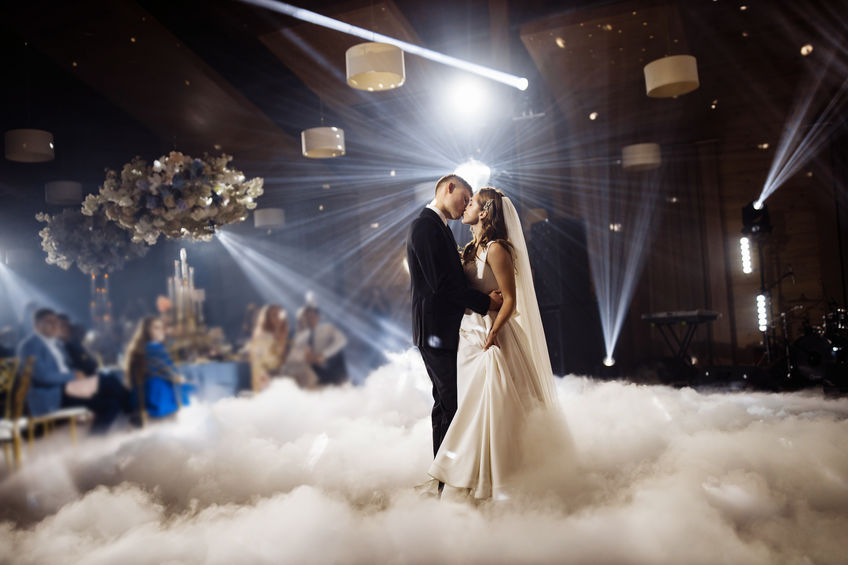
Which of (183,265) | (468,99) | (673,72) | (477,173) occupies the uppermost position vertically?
(468,99)

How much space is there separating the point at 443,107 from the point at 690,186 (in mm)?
5074

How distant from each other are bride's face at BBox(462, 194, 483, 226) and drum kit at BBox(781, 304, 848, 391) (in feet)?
16.5

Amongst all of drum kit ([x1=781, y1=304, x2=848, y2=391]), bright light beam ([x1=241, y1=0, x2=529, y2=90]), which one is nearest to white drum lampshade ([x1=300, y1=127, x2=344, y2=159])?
bright light beam ([x1=241, y1=0, x2=529, y2=90])

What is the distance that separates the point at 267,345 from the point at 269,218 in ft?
5.70

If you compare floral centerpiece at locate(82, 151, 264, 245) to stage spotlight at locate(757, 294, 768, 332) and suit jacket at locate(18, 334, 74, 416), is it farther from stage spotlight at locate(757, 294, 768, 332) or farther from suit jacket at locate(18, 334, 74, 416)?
stage spotlight at locate(757, 294, 768, 332)

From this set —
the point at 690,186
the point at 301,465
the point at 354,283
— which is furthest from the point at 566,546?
the point at 690,186

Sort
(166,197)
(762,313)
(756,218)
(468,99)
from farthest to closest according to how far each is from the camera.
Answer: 1. (762,313)
2. (756,218)
3. (468,99)
4. (166,197)

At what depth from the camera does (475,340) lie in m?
3.04

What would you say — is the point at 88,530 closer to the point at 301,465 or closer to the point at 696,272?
the point at 301,465

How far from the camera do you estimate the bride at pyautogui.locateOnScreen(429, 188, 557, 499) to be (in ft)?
9.27

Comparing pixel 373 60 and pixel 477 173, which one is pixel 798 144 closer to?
pixel 477 173

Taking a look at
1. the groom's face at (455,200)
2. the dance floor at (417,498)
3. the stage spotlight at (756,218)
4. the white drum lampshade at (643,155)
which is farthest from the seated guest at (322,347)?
the stage spotlight at (756,218)

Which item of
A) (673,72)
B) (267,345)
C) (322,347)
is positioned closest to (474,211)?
(673,72)

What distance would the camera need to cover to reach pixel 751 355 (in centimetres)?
925
